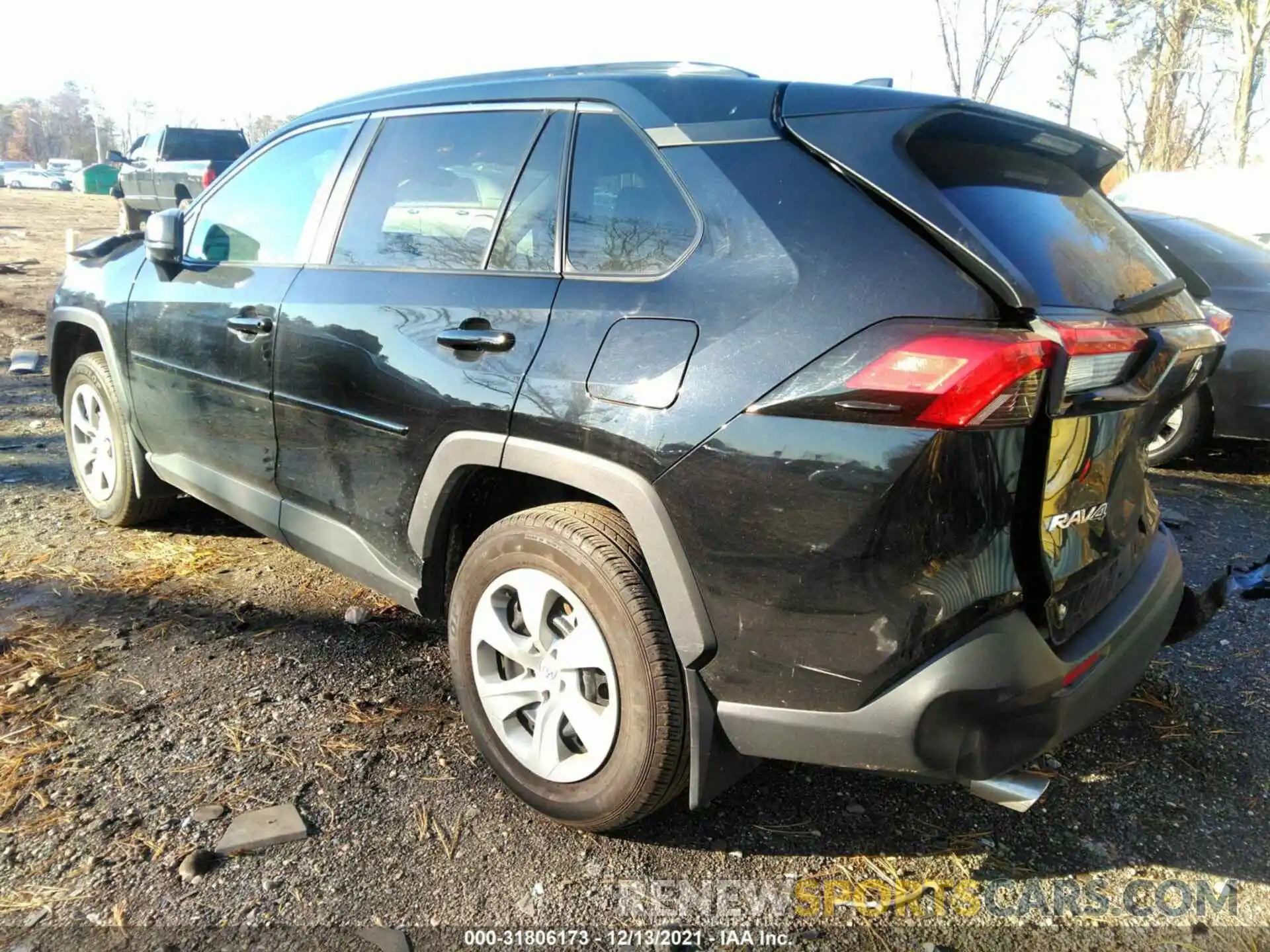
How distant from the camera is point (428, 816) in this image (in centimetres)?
238

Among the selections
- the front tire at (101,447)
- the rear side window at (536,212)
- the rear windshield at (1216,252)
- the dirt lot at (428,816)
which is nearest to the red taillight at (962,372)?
the rear side window at (536,212)

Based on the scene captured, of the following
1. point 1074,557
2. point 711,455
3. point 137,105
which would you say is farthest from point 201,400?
point 137,105

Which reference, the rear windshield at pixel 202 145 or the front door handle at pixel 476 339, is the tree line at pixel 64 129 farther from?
the front door handle at pixel 476 339

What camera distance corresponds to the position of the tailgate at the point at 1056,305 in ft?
5.93

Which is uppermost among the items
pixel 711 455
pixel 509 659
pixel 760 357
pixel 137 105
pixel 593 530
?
pixel 137 105

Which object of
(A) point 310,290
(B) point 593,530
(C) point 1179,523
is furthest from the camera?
(C) point 1179,523

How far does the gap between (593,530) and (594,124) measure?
1.07 m

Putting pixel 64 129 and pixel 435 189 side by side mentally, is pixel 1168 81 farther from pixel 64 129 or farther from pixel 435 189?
pixel 64 129

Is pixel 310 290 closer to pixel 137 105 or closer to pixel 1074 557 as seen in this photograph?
pixel 1074 557

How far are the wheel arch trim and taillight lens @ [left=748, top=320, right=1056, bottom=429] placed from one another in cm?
43

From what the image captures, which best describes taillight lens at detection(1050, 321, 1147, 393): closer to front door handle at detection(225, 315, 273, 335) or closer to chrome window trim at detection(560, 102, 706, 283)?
chrome window trim at detection(560, 102, 706, 283)

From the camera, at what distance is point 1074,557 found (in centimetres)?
199

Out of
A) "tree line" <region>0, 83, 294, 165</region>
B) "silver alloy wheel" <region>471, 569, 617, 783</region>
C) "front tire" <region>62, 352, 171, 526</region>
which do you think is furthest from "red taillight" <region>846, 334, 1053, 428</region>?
"tree line" <region>0, 83, 294, 165</region>

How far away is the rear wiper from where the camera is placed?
2.08m
